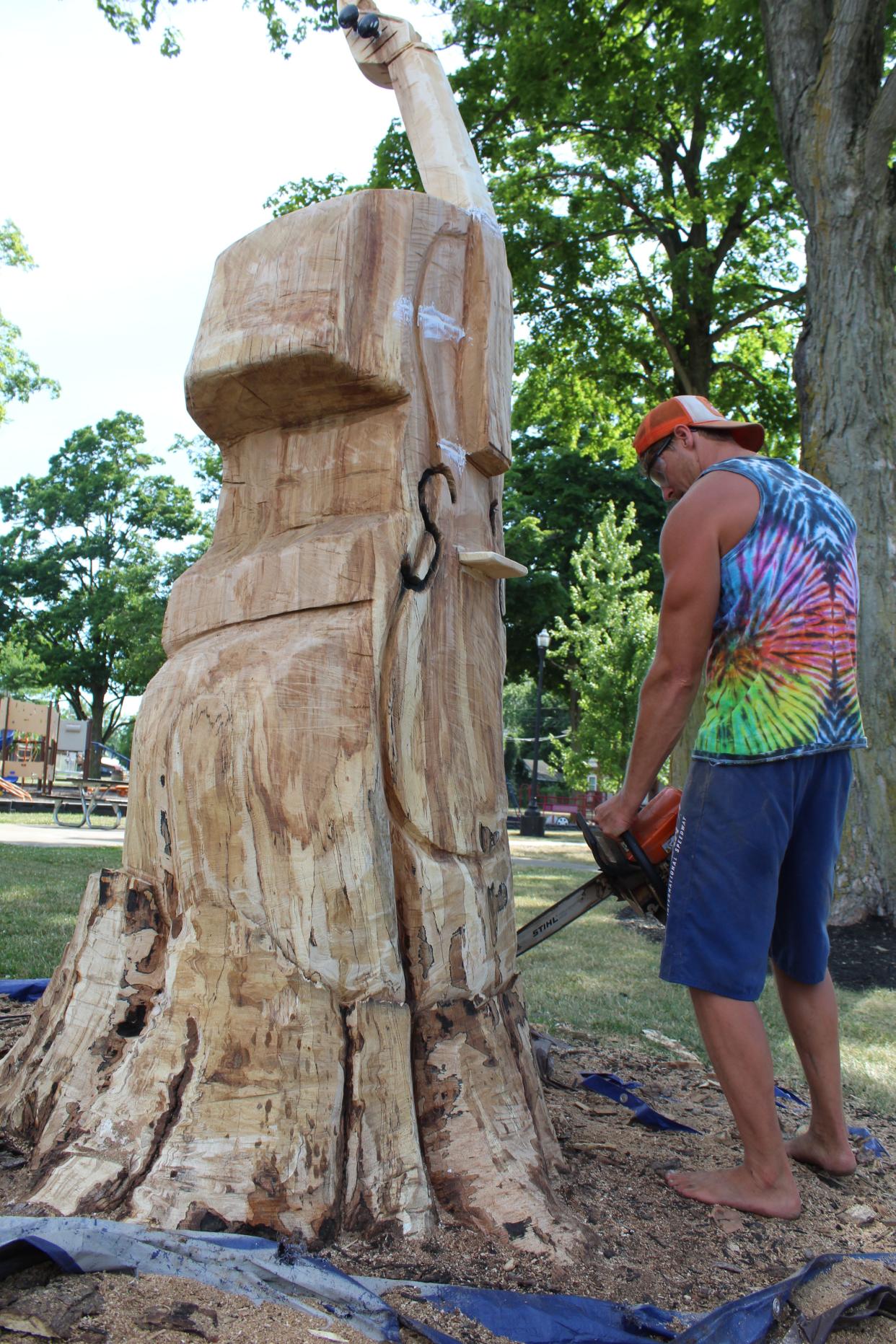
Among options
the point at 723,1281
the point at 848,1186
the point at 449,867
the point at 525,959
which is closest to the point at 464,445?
the point at 449,867

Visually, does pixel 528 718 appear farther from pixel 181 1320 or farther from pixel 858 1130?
pixel 181 1320

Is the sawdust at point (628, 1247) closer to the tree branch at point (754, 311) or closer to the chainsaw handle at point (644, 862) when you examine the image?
the chainsaw handle at point (644, 862)

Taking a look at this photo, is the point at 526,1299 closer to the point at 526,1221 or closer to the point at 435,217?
the point at 526,1221

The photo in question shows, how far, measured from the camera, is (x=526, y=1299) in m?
1.67

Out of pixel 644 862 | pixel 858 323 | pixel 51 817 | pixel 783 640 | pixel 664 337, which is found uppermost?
pixel 664 337

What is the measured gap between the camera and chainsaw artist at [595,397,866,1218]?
87.3 inches

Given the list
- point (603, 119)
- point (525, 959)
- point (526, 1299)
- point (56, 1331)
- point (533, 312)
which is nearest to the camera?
point (56, 1331)

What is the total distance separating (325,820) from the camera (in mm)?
2006

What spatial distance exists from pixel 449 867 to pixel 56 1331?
1.08 m

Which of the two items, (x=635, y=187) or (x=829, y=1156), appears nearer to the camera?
(x=829, y=1156)

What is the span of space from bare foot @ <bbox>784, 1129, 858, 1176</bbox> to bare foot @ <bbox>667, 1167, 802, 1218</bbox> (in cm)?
30

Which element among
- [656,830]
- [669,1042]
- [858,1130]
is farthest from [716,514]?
[669,1042]

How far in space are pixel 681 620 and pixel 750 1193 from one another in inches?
50.7

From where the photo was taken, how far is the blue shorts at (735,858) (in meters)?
2.21
